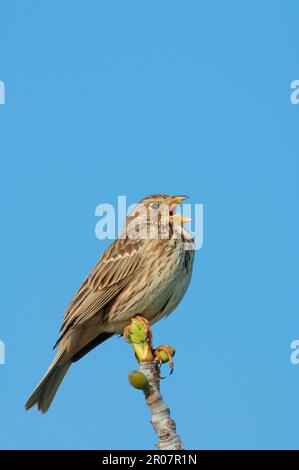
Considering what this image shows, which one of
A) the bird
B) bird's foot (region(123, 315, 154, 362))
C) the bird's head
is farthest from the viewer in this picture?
the bird's head

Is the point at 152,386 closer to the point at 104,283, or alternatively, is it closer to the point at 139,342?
the point at 139,342

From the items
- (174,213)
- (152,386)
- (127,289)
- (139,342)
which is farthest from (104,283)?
(152,386)

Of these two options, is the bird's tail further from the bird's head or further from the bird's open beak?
the bird's open beak

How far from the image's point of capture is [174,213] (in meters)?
9.54

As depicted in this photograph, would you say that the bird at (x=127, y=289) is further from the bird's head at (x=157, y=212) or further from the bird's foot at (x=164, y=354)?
the bird's foot at (x=164, y=354)

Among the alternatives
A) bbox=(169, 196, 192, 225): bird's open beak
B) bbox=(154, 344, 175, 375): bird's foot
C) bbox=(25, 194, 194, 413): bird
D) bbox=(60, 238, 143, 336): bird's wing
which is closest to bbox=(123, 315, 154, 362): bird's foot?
bbox=(154, 344, 175, 375): bird's foot

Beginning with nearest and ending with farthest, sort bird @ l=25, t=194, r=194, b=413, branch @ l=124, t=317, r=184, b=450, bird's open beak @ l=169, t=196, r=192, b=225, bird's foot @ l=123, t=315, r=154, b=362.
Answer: branch @ l=124, t=317, r=184, b=450 < bird's foot @ l=123, t=315, r=154, b=362 < bird @ l=25, t=194, r=194, b=413 < bird's open beak @ l=169, t=196, r=192, b=225

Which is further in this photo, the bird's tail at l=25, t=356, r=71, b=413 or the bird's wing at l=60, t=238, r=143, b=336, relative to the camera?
the bird's wing at l=60, t=238, r=143, b=336

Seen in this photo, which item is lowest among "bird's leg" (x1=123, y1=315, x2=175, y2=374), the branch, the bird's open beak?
the branch

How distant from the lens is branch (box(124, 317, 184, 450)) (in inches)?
220

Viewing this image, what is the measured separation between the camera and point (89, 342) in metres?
9.33
